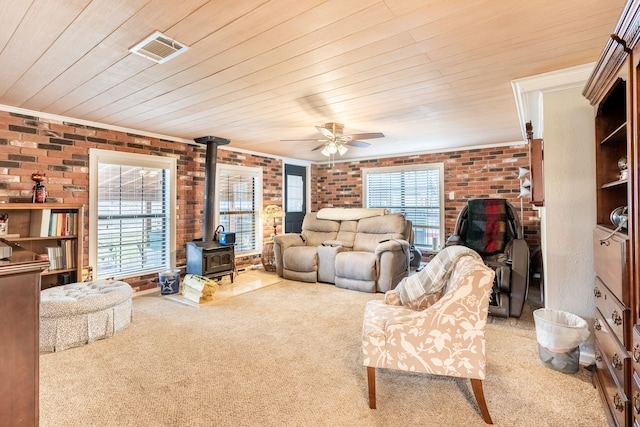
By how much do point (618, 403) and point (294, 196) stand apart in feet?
19.5

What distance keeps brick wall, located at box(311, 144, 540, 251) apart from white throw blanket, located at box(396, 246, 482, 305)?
3.37 metres

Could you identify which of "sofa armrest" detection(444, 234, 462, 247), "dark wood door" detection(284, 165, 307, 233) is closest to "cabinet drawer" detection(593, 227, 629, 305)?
"sofa armrest" detection(444, 234, 462, 247)

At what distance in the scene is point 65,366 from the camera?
2.37 metres

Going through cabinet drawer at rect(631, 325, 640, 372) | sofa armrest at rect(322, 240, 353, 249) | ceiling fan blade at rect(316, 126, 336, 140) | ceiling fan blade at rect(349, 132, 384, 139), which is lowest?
cabinet drawer at rect(631, 325, 640, 372)

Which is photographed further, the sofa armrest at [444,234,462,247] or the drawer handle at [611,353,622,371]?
the sofa armrest at [444,234,462,247]

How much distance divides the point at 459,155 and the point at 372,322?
447 cm

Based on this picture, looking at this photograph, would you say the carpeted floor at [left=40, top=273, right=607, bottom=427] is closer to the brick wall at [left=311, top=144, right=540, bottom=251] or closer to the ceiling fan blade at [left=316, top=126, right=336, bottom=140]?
the ceiling fan blade at [left=316, top=126, right=336, bottom=140]

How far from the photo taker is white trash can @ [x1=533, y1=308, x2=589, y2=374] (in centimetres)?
216

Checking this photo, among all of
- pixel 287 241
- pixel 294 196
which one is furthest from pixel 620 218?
pixel 294 196

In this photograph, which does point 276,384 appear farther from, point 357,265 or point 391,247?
point 391,247

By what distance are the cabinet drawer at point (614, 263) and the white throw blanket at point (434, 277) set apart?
626mm

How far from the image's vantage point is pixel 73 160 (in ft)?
12.1

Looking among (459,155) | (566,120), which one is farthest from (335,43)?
(459,155)

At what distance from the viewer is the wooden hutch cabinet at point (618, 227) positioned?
1.28m
